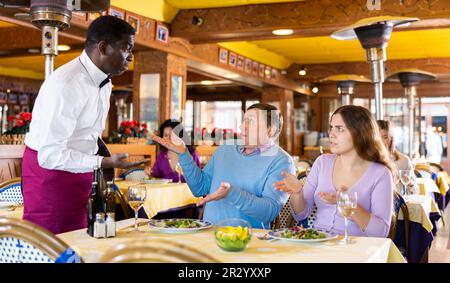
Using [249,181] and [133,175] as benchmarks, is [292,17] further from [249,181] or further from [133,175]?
[249,181]

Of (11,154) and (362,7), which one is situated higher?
(362,7)

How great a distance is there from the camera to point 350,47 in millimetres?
10812

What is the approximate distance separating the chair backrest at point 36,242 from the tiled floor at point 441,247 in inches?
175

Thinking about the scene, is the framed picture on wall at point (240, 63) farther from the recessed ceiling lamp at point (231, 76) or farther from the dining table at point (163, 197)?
the dining table at point (163, 197)

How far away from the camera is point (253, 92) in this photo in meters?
15.1

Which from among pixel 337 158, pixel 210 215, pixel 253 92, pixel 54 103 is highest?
pixel 253 92

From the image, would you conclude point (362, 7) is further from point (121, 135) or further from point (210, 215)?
point (210, 215)

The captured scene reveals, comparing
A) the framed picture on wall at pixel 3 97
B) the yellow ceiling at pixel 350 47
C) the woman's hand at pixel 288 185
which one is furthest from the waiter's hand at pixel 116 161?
the framed picture on wall at pixel 3 97

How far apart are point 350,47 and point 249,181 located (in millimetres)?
8674

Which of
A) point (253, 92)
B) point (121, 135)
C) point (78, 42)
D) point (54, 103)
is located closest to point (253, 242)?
point (54, 103)

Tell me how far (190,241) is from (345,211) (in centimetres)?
61

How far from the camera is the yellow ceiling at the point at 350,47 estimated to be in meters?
9.92

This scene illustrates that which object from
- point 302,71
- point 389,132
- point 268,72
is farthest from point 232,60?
point 389,132
